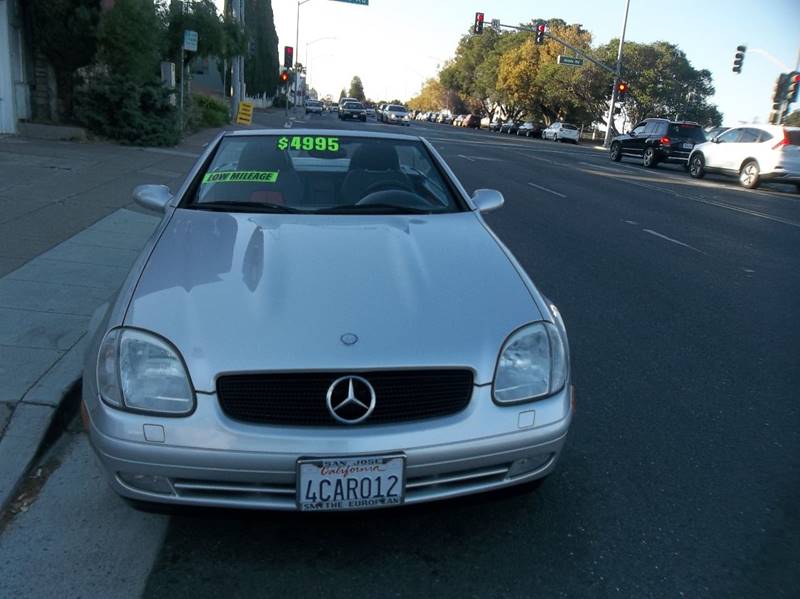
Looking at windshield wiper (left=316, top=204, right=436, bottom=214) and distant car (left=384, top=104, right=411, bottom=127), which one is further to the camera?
distant car (left=384, top=104, right=411, bottom=127)

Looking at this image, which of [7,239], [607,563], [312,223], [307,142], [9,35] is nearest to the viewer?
[607,563]

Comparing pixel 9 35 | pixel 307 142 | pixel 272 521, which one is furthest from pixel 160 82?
pixel 272 521

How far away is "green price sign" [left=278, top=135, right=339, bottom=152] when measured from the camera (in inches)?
178

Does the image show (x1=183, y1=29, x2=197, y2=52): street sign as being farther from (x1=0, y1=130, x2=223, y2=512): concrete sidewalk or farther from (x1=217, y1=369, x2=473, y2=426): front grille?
(x1=217, y1=369, x2=473, y2=426): front grille

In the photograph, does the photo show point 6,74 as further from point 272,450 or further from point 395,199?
point 272,450

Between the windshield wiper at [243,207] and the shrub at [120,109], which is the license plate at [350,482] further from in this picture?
the shrub at [120,109]

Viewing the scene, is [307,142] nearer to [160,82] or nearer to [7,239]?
[7,239]

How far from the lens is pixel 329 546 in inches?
110

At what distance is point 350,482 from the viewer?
8.05 ft

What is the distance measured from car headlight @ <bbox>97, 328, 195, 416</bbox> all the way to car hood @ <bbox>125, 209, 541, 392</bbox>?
5cm

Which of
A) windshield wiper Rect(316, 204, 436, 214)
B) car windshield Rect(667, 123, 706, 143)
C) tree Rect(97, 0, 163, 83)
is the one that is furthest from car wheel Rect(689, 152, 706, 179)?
windshield wiper Rect(316, 204, 436, 214)

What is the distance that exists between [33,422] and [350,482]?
1859mm

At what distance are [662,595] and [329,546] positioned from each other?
119 cm

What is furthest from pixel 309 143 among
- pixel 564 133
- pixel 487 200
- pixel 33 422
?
pixel 564 133
